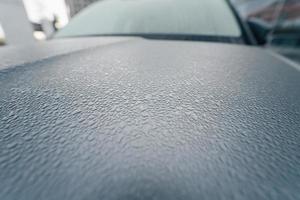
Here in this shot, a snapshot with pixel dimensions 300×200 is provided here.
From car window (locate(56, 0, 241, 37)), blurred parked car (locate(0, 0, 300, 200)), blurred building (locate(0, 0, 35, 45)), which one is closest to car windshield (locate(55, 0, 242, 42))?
car window (locate(56, 0, 241, 37))

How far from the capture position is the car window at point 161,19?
1.00 meters

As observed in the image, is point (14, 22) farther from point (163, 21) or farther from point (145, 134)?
point (145, 134)

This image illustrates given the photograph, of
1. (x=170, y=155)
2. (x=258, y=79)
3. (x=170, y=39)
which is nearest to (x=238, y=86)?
(x=258, y=79)

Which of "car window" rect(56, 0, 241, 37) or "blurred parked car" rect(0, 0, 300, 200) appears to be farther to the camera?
"car window" rect(56, 0, 241, 37)

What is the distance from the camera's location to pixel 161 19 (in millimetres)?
1073

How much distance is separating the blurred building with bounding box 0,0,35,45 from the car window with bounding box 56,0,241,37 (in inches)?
102

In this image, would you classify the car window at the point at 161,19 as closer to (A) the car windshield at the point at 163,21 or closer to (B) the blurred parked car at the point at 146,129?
(A) the car windshield at the point at 163,21

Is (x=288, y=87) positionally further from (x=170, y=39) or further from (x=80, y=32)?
(x=80, y=32)

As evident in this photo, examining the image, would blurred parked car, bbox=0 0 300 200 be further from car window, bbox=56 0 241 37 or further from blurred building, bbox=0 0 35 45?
blurred building, bbox=0 0 35 45

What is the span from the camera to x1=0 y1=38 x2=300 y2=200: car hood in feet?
0.61

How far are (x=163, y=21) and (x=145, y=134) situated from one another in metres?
0.94

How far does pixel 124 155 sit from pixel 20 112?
7.1 inches

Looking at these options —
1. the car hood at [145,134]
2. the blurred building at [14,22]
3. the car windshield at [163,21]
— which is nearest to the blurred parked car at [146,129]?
the car hood at [145,134]

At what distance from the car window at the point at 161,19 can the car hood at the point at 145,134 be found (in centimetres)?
62
